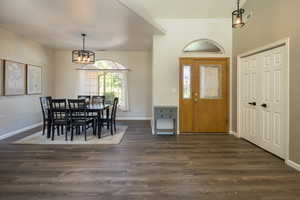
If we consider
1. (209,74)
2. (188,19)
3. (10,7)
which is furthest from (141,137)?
(10,7)

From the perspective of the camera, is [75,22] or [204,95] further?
[204,95]

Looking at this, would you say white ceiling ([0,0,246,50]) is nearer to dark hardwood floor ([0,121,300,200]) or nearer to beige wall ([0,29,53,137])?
beige wall ([0,29,53,137])

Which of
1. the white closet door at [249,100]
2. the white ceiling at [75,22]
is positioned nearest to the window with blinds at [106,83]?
the white ceiling at [75,22]

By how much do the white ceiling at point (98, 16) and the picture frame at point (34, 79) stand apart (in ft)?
2.96

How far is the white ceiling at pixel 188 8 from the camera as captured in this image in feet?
16.3

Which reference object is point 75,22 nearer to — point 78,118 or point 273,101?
point 78,118

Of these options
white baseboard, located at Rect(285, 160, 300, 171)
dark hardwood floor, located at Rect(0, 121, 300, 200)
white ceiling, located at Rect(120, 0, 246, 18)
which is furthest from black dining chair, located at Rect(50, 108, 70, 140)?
white baseboard, located at Rect(285, 160, 300, 171)

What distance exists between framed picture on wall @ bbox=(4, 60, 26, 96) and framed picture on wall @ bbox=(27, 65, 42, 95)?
242 millimetres

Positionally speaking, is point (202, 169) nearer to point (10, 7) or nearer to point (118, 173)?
point (118, 173)

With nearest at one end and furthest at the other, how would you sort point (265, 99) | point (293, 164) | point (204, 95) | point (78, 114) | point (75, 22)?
point (293, 164) < point (265, 99) < point (75, 22) < point (78, 114) < point (204, 95)

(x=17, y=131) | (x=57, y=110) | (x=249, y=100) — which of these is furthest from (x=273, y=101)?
(x=17, y=131)

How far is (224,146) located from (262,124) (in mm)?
898

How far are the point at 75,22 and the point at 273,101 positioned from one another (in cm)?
450

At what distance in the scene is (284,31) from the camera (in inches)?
133
